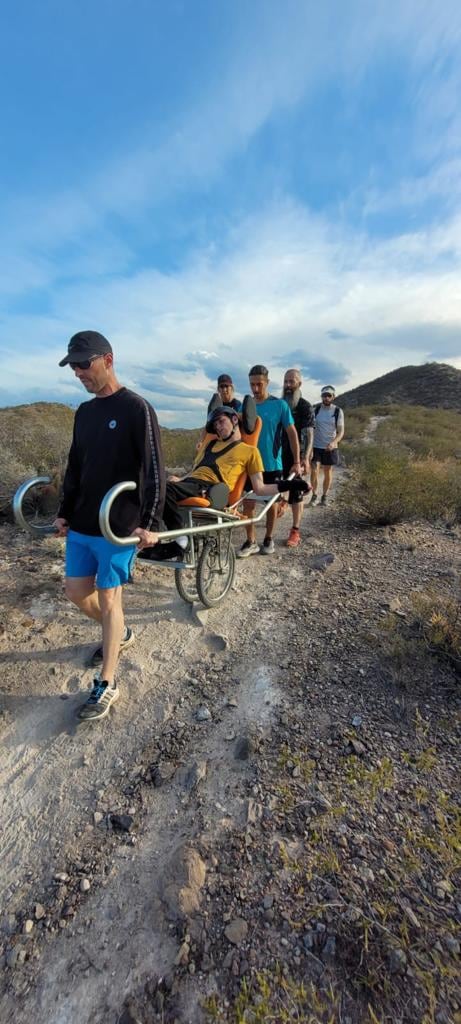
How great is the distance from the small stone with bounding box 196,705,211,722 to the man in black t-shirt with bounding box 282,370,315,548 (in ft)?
8.58

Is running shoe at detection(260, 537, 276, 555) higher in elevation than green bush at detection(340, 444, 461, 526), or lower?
lower

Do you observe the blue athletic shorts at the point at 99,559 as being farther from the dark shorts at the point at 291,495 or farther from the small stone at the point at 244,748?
the dark shorts at the point at 291,495

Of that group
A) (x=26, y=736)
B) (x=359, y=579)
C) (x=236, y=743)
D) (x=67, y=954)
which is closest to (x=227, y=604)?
(x=359, y=579)

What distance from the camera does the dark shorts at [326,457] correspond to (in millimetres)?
7000

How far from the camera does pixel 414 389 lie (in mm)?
41062

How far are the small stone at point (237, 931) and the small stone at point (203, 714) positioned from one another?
1.06 m

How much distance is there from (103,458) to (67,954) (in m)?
2.10

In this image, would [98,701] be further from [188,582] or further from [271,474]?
[271,474]

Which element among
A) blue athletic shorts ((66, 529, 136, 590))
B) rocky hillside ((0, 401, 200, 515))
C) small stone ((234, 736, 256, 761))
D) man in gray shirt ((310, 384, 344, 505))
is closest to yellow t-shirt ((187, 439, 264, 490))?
blue athletic shorts ((66, 529, 136, 590))

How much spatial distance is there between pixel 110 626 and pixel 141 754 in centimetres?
72

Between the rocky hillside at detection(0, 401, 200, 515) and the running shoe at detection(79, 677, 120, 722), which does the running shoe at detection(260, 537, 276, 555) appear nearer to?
the running shoe at detection(79, 677, 120, 722)

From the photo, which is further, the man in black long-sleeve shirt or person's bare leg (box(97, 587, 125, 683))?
person's bare leg (box(97, 587, 125, 683))

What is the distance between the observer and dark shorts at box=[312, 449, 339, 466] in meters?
7.00

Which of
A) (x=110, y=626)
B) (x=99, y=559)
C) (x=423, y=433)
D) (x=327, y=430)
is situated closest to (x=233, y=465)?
(x=99, y=559)
